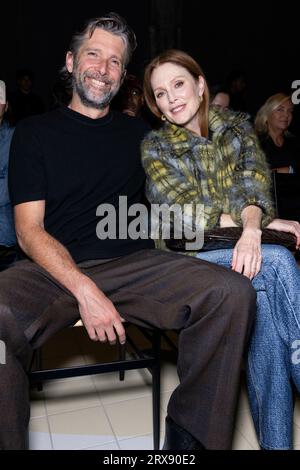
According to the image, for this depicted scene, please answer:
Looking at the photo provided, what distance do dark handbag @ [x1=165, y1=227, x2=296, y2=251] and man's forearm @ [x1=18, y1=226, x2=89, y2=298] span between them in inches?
14.9

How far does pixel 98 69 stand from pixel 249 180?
710 millimetres

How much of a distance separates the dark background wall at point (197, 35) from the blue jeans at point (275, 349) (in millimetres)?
5738

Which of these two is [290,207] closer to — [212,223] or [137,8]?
[212,223]

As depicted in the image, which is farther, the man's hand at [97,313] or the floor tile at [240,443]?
the floor tile at [240,443]

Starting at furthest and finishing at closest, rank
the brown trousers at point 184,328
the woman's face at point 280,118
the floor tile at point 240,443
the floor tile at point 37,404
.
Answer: the woman's face at point 280,118 < the floor tile at point 37,404 < the floor tile at point 240,443 < the brown trousers at point 184,328

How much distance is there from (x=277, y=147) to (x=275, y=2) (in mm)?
5451

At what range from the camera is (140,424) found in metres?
1.85

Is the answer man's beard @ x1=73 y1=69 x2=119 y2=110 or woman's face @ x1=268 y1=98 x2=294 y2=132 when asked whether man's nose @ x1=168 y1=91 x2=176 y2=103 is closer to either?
man's beard @ x1=73 y1=69 x2=119 y2=110

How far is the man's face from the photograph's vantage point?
1.75 metres

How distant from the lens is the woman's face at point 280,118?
3.26 meters

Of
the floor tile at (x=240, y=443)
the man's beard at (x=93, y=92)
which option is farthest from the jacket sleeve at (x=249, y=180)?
the floor tile at (x=240, y=443)

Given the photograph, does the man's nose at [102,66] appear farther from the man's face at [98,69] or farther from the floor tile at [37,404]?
the floor tile at [37,404]
